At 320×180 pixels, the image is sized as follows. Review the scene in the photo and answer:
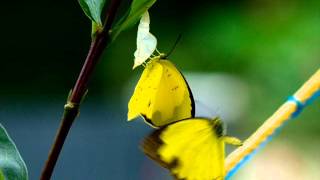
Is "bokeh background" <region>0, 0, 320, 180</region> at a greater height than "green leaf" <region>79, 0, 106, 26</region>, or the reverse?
"green leaf" <region>79, 0, 106, 26</region>

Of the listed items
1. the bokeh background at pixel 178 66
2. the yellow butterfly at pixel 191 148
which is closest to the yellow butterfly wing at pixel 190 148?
the yellow butterfly at pixel 191 148

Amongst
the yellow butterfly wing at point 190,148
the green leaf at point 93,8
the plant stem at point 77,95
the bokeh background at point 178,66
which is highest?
the green leaf at point 93,8

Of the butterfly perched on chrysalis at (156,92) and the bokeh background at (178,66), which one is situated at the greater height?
the butterfly perched on chrysalis at (156,92)

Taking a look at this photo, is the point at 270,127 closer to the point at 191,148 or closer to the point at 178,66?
the point at 191,148

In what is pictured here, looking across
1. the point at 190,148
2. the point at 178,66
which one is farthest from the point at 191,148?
the point at 178,66

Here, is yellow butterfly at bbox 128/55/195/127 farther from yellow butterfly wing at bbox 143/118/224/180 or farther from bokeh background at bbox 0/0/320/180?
bokeh background at bbox 0/0/320/180

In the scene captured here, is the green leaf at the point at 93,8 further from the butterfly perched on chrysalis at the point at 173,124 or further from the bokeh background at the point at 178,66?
the bokeh background at the point at 178,66

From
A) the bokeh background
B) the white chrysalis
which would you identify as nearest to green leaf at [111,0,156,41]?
the white chrysalis
